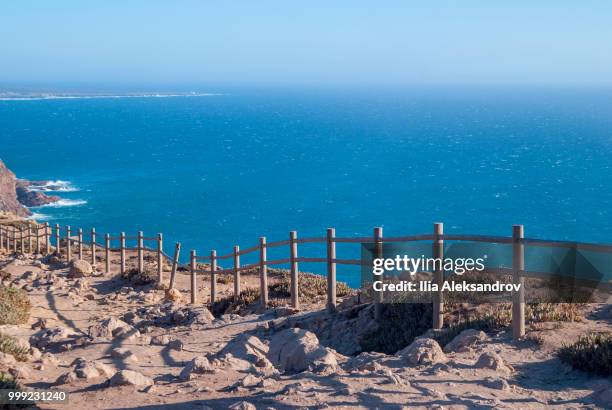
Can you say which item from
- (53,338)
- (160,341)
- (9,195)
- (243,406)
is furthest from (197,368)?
(9,195)

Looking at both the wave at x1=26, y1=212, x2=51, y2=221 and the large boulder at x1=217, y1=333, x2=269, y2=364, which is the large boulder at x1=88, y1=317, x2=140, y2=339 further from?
the wave at x1=26, y1=212, x2=51, y2=221

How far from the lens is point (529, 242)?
946 centimetres

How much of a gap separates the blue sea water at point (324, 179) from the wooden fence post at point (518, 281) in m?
44.9

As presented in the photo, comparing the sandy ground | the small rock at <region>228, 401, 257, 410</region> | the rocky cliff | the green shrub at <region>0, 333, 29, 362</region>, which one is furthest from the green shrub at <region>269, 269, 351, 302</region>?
the rocky cliff

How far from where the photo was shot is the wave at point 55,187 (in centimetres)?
8544

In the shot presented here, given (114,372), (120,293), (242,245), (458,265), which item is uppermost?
(458,265)

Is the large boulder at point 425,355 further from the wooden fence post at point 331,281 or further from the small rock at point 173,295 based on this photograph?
the small rock at point 173,295

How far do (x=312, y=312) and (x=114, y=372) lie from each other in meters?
5.28

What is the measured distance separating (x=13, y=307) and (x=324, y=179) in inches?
3302

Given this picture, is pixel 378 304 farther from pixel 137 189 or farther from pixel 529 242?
pixel 137 189

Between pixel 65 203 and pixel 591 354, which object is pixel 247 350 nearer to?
pixel 591 354

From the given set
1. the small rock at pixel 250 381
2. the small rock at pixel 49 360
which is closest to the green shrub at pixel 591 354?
the small rock at pixel 250 381

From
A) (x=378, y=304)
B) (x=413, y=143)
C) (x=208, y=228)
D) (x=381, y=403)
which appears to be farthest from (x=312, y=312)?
(x=413, y=143)

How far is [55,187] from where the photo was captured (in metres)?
87.6
